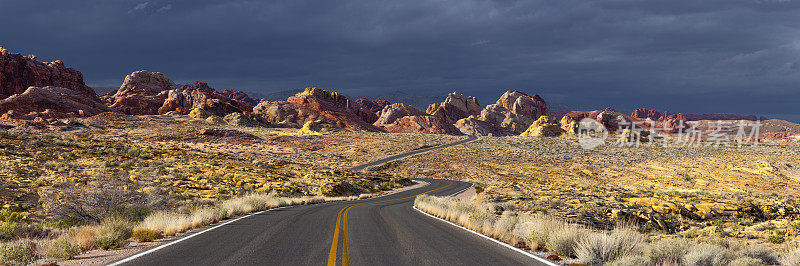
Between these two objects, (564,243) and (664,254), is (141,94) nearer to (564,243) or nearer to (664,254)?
(564,243)

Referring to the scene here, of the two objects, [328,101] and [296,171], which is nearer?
[296,171]

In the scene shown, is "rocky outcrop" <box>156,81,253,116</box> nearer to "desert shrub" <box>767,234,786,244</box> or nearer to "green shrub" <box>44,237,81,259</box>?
"green shrub" <box>44,237,81,259</box>

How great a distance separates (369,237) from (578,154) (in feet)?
249

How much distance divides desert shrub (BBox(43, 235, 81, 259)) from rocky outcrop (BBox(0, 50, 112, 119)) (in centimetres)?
12154

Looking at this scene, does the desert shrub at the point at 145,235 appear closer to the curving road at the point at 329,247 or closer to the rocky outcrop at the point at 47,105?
the curving road at the point at 329,247

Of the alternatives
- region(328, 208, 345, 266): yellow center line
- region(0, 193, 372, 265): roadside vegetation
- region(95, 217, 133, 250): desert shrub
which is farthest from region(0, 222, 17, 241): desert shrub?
region(328, 208, 345, 266): yellow center line

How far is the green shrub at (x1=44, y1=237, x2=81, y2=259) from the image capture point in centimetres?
708

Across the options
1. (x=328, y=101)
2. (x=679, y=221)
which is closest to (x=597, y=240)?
(x=679, y=221)

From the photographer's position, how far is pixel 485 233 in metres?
11.2

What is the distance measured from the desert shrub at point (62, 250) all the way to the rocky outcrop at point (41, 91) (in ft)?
399

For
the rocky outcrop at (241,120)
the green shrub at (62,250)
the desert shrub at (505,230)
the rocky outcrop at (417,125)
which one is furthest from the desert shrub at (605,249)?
the rocky outcrop at (417,125)

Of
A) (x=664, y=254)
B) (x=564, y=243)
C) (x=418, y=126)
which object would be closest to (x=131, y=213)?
(x=564, y=243)

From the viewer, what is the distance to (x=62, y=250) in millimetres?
7148

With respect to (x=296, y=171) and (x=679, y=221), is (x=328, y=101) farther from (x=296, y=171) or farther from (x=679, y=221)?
(x=679, y=221)
